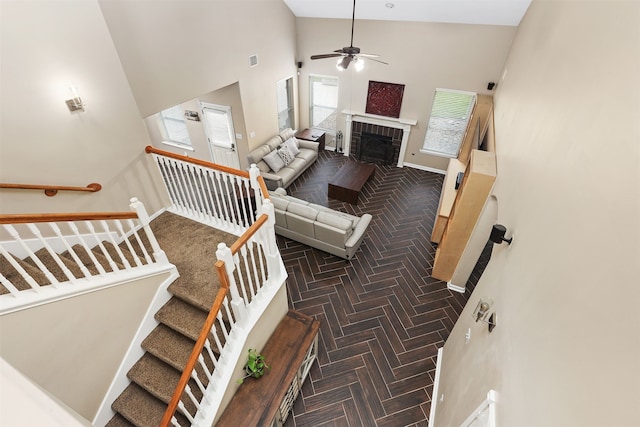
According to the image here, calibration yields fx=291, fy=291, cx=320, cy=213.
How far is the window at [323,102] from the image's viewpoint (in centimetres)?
843

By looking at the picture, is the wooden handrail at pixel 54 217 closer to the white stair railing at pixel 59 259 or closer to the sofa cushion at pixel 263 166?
the white stair railing at pixel 59 259

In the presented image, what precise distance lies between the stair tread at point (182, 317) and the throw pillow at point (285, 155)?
4.84 metres

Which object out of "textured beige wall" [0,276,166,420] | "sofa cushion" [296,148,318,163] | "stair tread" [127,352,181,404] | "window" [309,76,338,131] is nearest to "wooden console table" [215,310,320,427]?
"stair tread" [127,352,181,404]

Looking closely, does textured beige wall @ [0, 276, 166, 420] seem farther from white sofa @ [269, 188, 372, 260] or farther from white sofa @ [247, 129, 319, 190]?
white sofa @ [247, 129, 319, 190]

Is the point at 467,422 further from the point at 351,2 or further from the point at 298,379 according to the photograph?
the point at 351,2

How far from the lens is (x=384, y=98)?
7.78 metres

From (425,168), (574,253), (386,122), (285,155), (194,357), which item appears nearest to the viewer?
(574,253)

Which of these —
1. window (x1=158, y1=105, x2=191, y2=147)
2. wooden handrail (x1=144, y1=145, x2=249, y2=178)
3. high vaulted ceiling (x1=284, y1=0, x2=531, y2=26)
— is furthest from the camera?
window (x1=158, y1=105, x2=191, y2=147)

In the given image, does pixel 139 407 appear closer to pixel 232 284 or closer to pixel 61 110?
pixel 232 284

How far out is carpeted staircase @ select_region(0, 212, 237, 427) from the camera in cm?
287

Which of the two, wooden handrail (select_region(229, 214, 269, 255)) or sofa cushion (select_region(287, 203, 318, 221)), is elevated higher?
wooden handrail (select_region(229, 214, 269, 255))

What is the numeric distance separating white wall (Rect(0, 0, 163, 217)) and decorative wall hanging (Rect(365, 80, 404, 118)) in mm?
5824

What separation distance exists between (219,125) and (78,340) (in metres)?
5.59

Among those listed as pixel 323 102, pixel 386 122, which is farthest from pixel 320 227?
pixel 323 102
